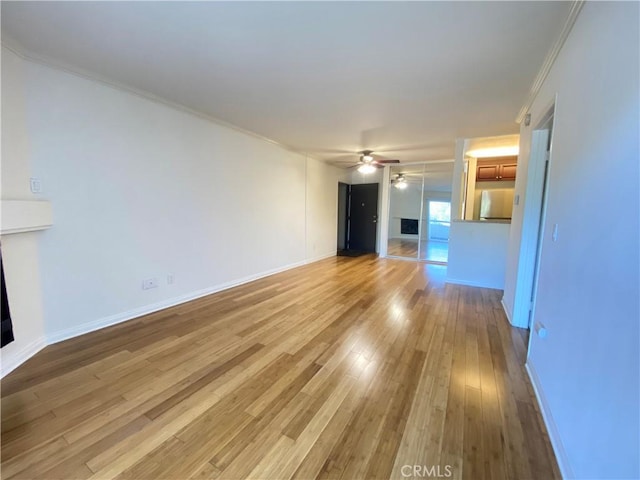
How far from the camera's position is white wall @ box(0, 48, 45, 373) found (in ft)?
6.57

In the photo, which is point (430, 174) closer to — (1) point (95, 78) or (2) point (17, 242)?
(1) point (95, 78)

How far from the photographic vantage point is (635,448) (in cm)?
82

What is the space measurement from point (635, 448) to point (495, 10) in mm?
2185

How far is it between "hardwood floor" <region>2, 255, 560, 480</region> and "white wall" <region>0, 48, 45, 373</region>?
181mm

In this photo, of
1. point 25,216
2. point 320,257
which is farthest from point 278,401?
point 320,257

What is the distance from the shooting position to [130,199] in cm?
283

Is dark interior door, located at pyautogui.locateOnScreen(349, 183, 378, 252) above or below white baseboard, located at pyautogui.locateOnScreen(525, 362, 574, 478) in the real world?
above

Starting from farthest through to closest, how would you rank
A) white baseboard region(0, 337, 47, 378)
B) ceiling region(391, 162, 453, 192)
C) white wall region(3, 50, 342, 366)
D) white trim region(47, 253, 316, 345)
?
ceiling region(391, 162, 453, 192), white trim region(47, 253, 316, 345), white wall region(3, 50, 342, 366), white baseboard region(0, 337, 47, 378)

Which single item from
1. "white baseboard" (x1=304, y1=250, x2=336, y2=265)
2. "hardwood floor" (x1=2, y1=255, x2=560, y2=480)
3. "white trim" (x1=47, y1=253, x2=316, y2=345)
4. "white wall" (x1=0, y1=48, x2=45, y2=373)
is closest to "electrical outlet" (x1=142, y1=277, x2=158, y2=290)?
"white trim" (x1=47, y1=253, x2=316, y2=345)

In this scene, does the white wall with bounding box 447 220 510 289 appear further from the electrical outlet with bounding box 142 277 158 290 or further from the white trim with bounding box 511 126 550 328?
the electrical outlet with bounding box 142 277 158 290

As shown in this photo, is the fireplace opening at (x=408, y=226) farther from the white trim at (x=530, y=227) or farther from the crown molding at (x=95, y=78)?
the crown molding at (x=95, y=78)

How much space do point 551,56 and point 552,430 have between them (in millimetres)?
2571

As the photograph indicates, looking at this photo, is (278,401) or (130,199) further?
(130,199)

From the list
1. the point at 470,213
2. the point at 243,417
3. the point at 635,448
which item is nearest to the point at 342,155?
the point at 470,213
